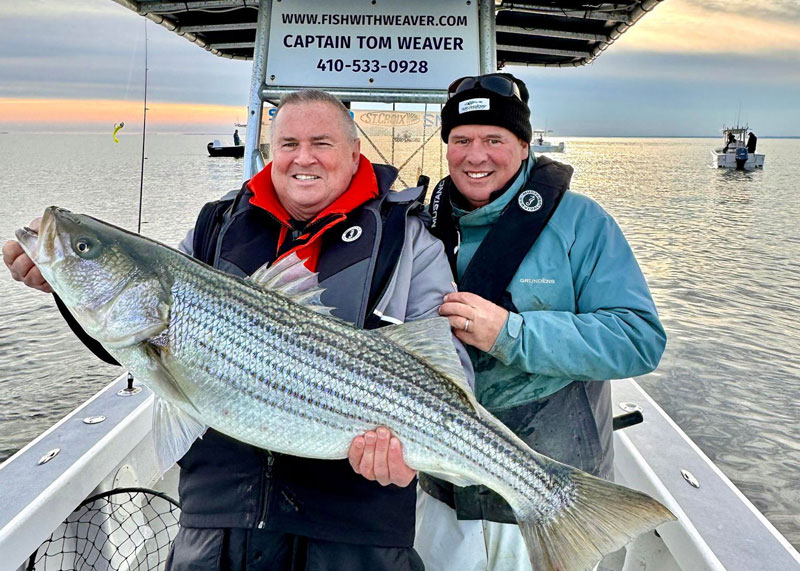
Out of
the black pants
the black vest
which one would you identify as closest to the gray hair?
the black vest

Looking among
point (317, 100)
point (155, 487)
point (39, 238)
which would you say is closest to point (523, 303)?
point (317, 100)

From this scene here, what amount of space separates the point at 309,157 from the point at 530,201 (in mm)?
1101

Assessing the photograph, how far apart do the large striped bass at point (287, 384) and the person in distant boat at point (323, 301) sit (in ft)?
0.54

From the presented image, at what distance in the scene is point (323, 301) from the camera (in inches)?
102

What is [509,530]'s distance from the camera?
Answer: 3145mm

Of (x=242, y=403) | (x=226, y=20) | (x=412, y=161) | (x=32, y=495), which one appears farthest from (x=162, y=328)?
(x=226, y=20)

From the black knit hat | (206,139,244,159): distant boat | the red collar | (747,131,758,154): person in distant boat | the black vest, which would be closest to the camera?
the black vest

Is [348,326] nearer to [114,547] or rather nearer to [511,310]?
[511,310]

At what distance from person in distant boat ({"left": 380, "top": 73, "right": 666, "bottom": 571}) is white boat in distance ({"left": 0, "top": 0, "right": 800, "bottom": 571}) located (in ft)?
2.03

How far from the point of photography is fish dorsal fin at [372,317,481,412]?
7.66 ft

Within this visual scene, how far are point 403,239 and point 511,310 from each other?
2.15 ft

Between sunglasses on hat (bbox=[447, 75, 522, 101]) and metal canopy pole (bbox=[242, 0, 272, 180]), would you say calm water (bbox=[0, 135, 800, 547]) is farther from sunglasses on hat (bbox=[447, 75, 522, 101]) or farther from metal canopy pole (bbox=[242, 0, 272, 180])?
sunglasses on hat (bbox=[447, 75, 522, 101])

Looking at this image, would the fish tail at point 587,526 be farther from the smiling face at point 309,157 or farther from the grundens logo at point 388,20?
the grundens logo at point 388,20

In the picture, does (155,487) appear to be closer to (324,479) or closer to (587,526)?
(324,479)
